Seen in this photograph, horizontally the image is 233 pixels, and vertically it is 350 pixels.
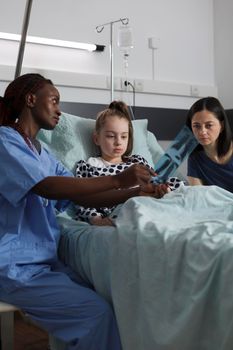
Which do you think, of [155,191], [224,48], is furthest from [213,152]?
[224,48]

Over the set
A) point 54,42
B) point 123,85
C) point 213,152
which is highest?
point 54,42

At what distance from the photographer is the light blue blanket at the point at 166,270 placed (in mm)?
1056

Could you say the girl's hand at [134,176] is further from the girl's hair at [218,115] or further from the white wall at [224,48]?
the white wall at [224,48]

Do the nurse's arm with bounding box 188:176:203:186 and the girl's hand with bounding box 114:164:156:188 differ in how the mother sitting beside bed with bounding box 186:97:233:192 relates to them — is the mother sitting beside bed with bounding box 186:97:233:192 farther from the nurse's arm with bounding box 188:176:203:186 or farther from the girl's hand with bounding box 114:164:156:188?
the girl's hand with bounding box 114:164:156:188

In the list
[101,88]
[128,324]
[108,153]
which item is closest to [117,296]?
[128,324]

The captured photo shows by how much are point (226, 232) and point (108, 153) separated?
3.33 feet

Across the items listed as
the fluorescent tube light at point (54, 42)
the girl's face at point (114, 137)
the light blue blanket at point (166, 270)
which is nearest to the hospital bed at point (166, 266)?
the light blue blanket at point (166, 270)

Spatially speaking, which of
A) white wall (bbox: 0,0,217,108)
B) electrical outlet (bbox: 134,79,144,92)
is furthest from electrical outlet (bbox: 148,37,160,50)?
electrical outlet (bbox: 134,79,144,92)

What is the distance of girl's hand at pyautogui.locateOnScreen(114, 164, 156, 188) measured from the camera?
1.31 metres

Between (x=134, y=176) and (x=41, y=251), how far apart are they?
389 mm

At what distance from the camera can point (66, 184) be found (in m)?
1.35

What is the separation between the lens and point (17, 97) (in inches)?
60.9

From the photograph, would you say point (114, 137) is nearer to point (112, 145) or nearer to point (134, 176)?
point (112, 145)

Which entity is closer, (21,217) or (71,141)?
(21,217)
